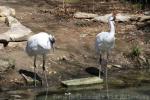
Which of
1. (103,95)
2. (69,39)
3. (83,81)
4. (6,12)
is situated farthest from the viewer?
(6,12)

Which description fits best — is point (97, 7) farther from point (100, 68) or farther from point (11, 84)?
point (11, 84)

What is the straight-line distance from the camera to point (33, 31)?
54.7ft

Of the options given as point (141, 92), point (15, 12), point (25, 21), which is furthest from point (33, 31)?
point (141, 92)

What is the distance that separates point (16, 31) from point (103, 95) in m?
4.51

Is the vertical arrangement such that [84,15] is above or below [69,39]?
above

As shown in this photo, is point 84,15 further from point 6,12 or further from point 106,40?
point 106,40

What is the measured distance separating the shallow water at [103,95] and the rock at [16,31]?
11.3 ft

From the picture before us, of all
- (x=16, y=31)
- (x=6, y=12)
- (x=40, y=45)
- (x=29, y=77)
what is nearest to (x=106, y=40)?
(x=40, y=45)

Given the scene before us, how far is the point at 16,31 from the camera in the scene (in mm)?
15859

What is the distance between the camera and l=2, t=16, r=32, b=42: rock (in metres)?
15.4

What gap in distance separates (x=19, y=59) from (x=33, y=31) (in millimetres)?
2413

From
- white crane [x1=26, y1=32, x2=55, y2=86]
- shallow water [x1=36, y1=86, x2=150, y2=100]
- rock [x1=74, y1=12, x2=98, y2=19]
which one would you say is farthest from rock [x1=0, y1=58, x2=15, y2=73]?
rock [x1=74, y1=12, x2=98, y2=19]

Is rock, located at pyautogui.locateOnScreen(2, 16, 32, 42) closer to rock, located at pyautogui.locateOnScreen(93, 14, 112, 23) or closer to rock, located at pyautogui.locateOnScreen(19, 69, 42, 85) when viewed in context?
rock, located at pyautogui.locateOnScreen(19, 69, 42, 85)

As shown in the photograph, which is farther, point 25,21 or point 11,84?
point 25,21
